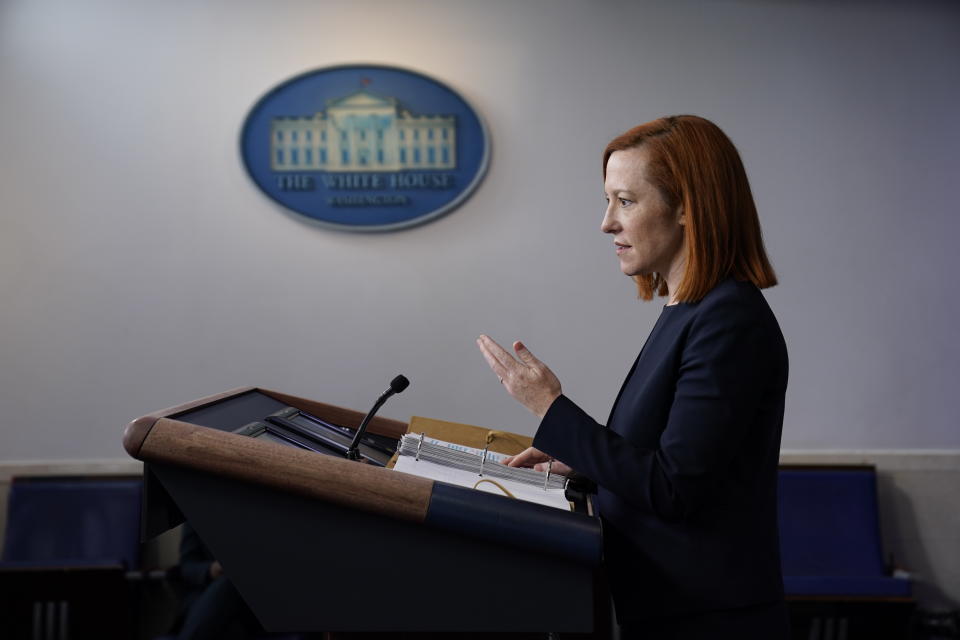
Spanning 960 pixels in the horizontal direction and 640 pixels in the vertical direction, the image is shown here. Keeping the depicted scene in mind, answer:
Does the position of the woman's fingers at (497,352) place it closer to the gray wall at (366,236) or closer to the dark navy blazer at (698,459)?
the dark navy blazer at (698,459)

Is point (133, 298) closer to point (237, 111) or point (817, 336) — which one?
point (237, 111)

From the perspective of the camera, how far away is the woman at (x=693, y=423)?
3.68ft

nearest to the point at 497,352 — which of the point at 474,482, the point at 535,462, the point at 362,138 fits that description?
the point at 474,482

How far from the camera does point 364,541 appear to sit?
3.55 feet

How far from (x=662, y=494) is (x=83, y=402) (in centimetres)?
297

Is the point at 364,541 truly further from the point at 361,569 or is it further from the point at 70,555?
the point at 70,555

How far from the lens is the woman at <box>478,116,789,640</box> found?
1123mm

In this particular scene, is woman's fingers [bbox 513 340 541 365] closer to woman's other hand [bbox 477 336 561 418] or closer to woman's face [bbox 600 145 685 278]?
woman's other hand [bbox 477 336 561 418]

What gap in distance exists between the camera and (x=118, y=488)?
3.20 m

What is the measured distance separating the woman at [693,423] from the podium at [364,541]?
143 mm

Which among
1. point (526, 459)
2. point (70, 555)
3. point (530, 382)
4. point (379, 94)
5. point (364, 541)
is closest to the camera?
point (364, 541)

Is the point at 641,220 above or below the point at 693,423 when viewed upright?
above

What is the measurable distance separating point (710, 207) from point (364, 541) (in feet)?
2.38

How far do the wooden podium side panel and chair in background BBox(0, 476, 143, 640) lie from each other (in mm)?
2147
